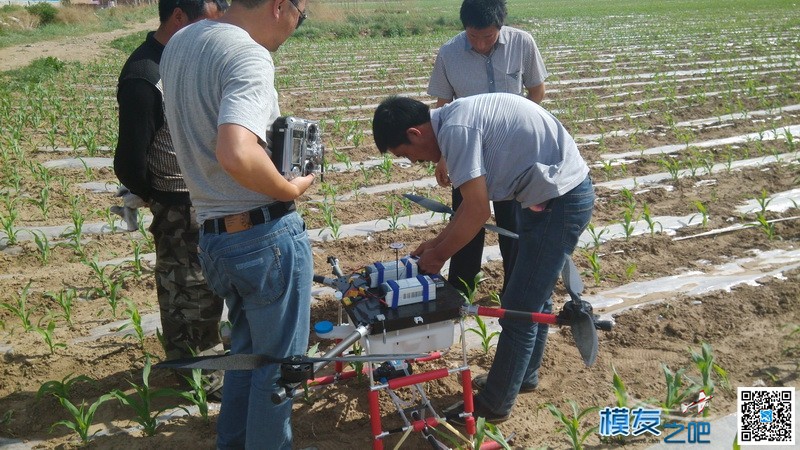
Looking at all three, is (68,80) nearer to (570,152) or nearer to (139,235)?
(139,235)

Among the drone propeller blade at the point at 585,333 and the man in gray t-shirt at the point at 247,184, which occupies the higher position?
the man in gray t-shirt at the point at 247,184

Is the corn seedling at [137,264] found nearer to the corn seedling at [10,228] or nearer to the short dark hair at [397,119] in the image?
the corn seedling at [10,228]

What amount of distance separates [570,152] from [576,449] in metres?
1.21

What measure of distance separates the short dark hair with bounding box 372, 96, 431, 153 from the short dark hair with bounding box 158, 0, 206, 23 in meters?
1.01

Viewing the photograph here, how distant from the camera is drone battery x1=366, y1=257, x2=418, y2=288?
2.69 meters

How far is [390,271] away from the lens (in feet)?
8.86

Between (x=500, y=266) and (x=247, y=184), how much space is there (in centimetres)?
286

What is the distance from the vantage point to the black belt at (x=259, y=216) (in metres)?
2.21

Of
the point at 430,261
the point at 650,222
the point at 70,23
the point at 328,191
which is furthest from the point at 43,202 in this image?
the point at 70,23

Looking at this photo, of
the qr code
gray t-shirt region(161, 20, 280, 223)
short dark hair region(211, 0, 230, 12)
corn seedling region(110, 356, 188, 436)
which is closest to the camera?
gray t-shirt region(161, 20, 280, 223)

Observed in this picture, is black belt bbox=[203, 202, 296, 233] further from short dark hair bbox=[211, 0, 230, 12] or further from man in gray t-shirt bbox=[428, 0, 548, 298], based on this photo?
man in gray t-shirt bbox=[428, 0, 548, 298]

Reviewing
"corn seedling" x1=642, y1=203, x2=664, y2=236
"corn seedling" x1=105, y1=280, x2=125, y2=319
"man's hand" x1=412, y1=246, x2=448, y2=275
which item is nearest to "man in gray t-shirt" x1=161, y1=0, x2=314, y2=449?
"man's hand" x1=412, y1=246, x2=448, y2=275

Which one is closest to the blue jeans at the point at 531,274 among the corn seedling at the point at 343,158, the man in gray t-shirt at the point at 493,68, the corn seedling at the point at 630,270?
the man in gray t-shirt at the point at 493,68

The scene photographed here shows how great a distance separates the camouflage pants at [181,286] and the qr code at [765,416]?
7.80 feet
